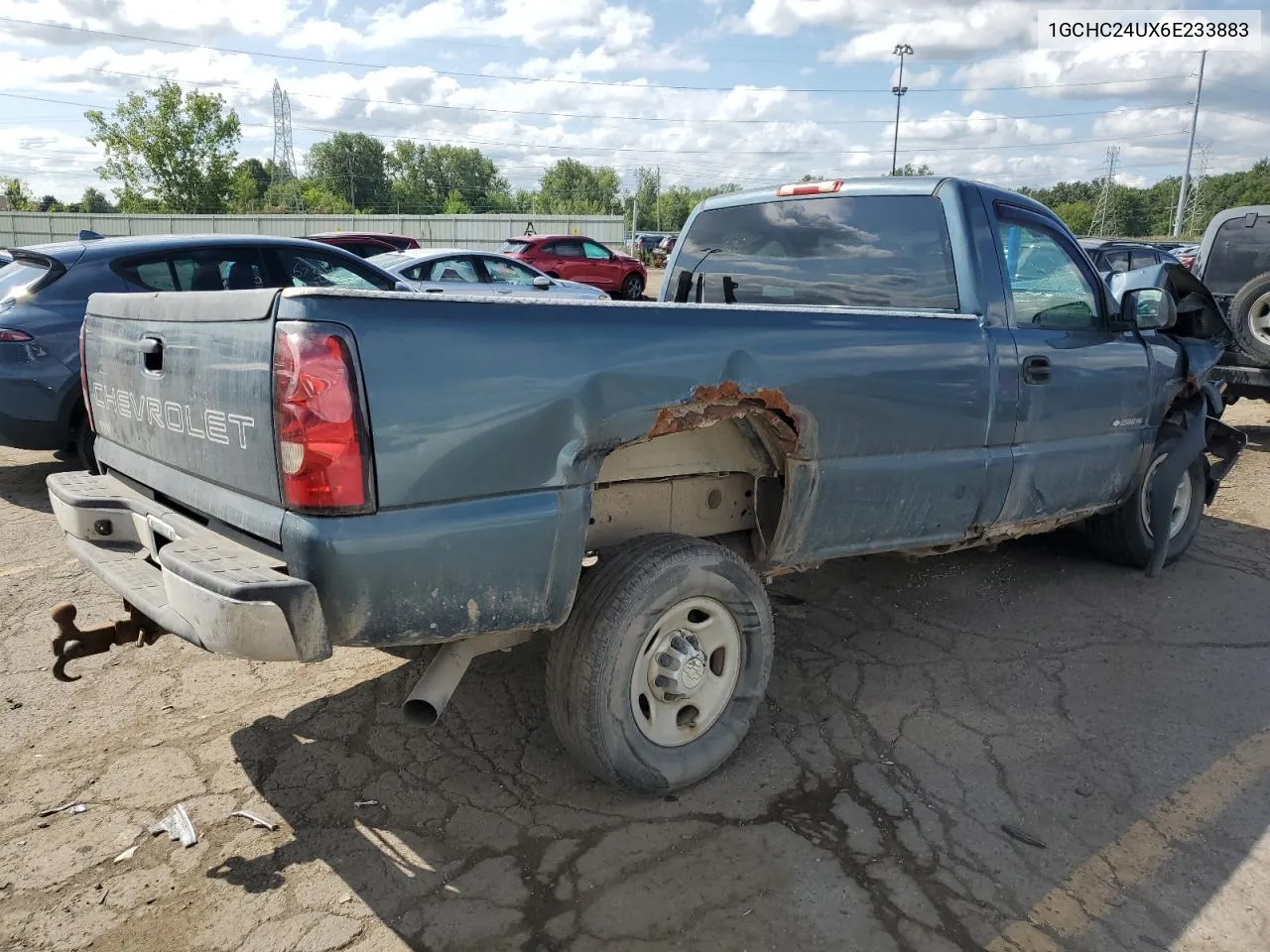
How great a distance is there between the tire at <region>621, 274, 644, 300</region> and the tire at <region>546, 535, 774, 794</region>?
21.5 meters

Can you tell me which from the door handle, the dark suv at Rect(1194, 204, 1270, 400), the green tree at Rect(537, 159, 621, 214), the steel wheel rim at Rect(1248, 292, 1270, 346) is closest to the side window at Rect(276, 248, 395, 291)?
the door handle

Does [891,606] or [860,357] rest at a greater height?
[860,357]

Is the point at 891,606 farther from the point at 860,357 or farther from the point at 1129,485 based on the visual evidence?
the point at 860,357

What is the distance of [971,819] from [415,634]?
1838mm

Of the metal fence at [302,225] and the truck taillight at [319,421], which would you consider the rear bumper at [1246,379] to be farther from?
the metal fence at [302,225]

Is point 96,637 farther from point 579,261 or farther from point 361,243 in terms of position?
point 579,261

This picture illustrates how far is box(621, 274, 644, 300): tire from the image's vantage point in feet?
79.3

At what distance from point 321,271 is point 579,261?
646 inches

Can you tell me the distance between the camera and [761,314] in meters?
2.95

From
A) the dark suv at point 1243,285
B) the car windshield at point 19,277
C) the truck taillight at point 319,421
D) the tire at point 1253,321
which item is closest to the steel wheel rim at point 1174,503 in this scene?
the dark suv at point 1243,285

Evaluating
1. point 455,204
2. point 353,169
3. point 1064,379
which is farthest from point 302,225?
point 353,169

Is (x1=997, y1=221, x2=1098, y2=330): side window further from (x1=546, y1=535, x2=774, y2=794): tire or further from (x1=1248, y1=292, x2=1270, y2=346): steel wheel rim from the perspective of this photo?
(x1=1248, y1=292, x2=1270, y2=346): steel wheel rim

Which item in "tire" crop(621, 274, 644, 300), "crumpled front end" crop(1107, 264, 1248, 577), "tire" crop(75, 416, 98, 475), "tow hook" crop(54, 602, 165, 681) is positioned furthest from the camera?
"tire" crop(621, 274, 644, 300)

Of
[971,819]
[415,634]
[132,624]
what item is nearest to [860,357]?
[971,819]
